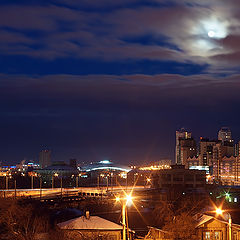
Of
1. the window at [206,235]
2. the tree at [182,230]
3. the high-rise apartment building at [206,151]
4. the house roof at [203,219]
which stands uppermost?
the high-rise apartment building at [206,151]

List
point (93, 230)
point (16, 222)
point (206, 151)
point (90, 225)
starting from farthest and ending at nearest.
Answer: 1. point (206, 151)
2. point (16, 222)
3. point (90, 225)
4. point (93, 230)

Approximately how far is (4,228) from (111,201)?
29576 millimetres

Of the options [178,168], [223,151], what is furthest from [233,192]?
[223,151]

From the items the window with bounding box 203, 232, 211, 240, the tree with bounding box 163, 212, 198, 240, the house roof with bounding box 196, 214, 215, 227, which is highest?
the house roof with bounding box 196, 214, 215, 227

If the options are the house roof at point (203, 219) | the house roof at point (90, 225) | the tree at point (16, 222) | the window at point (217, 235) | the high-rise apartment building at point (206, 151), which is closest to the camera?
the house roof at point (90, 225)

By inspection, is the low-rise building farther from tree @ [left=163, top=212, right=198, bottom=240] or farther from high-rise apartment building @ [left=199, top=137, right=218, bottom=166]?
high-rise apartment building @ [left=199, top=137, right=218, bottom=166]

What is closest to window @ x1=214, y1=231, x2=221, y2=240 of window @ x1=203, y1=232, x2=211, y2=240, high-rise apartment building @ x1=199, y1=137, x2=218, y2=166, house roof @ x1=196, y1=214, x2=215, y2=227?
window @ x1=203, y1=232, x2=211, y2=240

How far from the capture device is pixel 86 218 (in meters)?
35.1

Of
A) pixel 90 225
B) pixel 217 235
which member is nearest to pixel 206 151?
pixel 217 235

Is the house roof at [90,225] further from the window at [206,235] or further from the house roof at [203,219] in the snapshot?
the window at [206,235]

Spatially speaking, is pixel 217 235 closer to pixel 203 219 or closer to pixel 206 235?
pixel 206 235

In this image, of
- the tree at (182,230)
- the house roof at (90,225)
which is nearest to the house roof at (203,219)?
the tree at (182,230)

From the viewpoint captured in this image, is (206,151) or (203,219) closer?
(203,219)

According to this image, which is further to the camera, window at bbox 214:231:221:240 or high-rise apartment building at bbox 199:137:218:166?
high-rise apartment building at bbox 199:137:218:166
